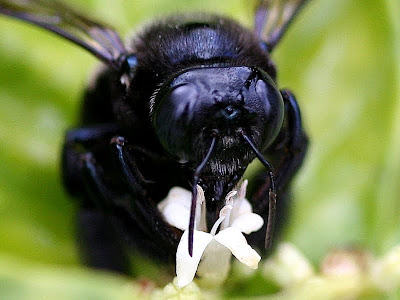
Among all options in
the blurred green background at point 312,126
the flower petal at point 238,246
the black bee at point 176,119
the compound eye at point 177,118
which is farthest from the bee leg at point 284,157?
the blurred green background at point 312,126

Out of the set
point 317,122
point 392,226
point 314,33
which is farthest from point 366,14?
point 392,226

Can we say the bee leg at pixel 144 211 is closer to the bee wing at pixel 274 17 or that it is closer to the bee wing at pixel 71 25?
the bee wing at pixel 71 25

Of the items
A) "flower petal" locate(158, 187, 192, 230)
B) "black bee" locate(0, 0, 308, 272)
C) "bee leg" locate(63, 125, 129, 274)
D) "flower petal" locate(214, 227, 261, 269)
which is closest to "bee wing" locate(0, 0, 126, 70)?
"black bee" locate(0, 0, 308, 272)

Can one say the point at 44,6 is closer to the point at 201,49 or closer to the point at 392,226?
the point at 201,49

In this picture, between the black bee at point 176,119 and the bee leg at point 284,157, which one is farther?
the bee leg at point 284,157

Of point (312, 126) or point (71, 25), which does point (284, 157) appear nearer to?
point (71, 25)

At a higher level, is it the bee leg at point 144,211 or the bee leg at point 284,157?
the bee leg at point 284,157

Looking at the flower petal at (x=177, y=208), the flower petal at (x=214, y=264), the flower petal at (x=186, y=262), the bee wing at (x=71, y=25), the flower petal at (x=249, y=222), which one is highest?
the bee wing at (x=71, y=25)

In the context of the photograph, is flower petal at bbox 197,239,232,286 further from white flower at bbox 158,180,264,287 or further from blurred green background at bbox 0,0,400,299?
blurred green background at bbox 0,0,400,299
